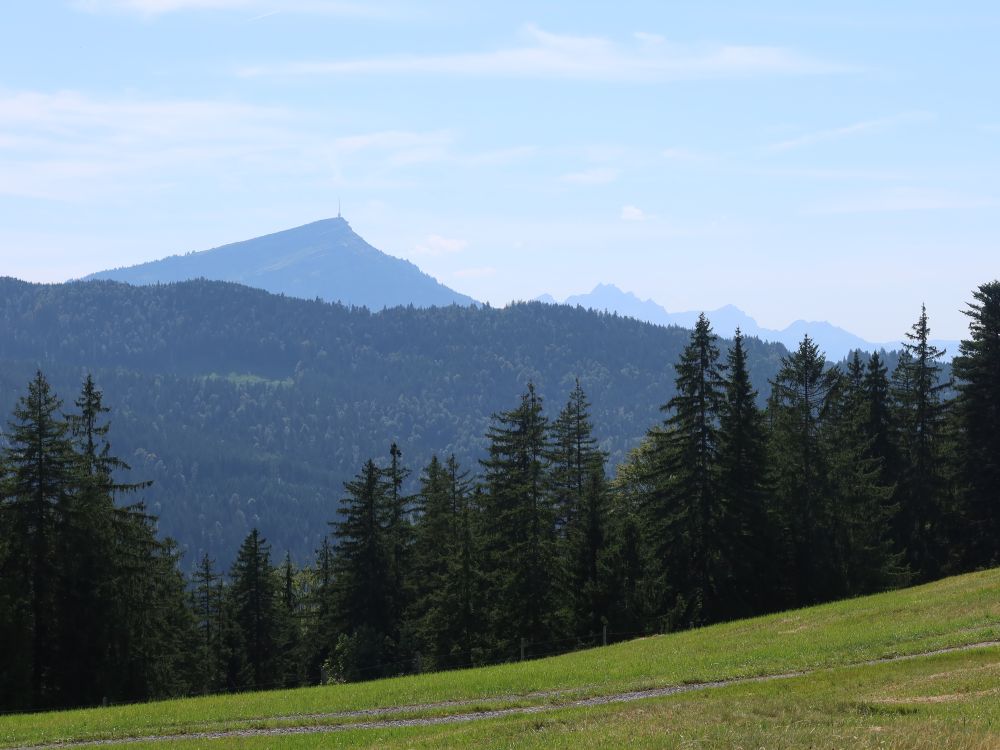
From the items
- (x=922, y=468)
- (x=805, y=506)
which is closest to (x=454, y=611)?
(x=805, y=506)

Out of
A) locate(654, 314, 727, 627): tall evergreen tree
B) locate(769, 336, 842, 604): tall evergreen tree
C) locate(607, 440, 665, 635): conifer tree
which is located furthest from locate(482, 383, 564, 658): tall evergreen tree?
locate(769, 336, 842, 604): tall evergreen tree

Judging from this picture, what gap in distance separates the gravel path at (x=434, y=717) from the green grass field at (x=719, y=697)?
0.27 meters

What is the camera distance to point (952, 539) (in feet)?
203

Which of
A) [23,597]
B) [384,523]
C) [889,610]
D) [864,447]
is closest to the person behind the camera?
[889,610]

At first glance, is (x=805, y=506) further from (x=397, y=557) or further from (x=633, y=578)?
(x=397, y=557)

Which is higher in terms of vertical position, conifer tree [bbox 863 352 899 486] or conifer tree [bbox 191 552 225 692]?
conifer tree [bbox 863 352 899 486]

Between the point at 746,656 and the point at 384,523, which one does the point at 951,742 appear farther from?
the point at 384,523

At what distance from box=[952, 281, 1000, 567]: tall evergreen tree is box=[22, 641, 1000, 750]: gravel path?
3139cm

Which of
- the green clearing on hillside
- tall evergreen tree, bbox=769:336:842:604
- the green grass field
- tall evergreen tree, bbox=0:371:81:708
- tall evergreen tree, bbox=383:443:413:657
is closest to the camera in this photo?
the green clearing on hillside

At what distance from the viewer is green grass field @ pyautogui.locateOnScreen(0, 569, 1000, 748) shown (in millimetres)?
18016

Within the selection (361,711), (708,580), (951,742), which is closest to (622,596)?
(708,580)

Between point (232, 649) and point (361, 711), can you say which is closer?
point (361, 711)

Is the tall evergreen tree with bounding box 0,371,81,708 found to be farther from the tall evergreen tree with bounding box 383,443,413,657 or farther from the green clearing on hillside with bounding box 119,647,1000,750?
the green clearing on hillside with bounding box 119,647,1000,750

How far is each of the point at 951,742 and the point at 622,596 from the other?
3678cm
